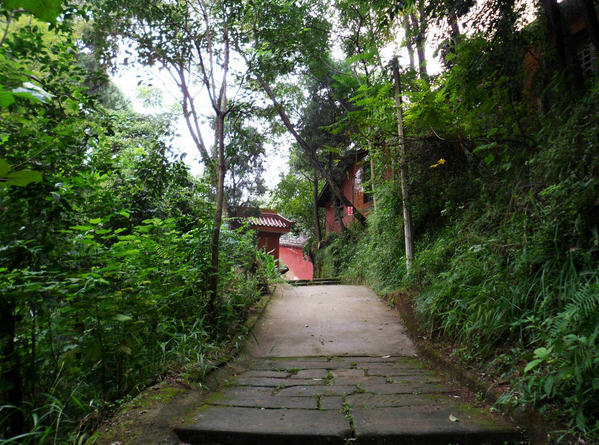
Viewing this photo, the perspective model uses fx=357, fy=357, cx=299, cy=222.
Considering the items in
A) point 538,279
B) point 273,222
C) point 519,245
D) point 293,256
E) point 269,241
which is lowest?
point 538,279

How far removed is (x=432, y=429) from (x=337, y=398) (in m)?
0.84

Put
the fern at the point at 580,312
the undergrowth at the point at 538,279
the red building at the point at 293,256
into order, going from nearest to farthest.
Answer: the undergrowth at the point at 538,279, the fern at the point at 580,312, the red building at the point at 293,256

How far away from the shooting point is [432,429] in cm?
223

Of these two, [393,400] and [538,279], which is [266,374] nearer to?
[393,400]

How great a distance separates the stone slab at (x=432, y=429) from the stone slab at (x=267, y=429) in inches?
6.1

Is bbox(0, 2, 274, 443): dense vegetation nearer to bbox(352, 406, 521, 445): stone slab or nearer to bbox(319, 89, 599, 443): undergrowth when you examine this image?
bbox(352, 406, 521, 445): stone slab

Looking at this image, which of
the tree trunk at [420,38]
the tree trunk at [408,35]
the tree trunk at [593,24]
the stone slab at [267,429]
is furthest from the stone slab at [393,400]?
the tree trunk at [408,35]

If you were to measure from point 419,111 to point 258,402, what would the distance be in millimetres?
4083

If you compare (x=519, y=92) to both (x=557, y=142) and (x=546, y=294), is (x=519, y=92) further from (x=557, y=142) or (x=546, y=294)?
(x=546, y=294)

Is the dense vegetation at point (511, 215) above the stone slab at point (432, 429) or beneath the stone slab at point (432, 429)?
above

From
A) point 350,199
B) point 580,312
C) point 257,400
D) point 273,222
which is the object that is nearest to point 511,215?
point 580,312

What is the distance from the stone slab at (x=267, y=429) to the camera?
7.29ft

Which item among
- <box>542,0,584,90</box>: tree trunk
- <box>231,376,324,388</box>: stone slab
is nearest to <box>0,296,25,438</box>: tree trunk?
<box>231,376,324,388</box>: stone slab

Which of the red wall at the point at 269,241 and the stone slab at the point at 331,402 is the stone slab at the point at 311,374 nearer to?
the stone slab at the point at 331,402
